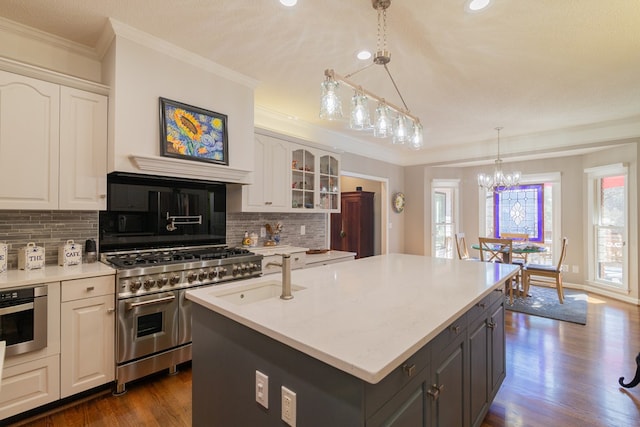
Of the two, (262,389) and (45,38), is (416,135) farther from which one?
(45,38)

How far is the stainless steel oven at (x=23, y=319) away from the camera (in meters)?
1.80

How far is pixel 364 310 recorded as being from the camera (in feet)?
4.30

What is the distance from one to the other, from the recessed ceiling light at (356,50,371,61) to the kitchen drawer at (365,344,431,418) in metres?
2.31

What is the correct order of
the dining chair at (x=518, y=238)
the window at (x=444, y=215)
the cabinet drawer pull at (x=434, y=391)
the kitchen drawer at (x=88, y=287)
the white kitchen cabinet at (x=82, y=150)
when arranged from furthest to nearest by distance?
the window at (x=444, y=215)
the dining chair at (x=518, y=238)
the white kitchen cabinet at (x=82, y=150)
the kitchen drawer at (x=88, y=287)
the cabinet drawer pull at (x=434, y=391)

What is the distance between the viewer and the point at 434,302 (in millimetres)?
1428

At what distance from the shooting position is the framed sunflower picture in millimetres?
2547

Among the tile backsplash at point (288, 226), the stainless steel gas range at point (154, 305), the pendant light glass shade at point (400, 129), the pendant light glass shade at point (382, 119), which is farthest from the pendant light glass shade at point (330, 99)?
the tile backsplash at point (288, 226)

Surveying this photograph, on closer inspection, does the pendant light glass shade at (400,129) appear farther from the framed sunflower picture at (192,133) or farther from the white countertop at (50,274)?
the white countertop at (50,274)

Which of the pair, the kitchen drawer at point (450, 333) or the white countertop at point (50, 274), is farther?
the white countertop at point (50, 274)

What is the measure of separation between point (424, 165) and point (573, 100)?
283 cm

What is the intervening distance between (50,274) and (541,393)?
3557 mm

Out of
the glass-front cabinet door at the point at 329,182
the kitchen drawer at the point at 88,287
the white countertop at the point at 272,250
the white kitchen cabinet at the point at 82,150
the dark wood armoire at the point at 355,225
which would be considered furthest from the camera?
the dark wood armoire at the point at 355,225

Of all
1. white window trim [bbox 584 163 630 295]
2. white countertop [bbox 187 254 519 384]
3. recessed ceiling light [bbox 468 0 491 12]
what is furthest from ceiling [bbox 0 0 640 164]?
white countertop [bbox 187 254 519 384]

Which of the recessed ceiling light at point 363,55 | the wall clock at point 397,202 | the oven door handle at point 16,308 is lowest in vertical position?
the oven door handle at point 16,308
